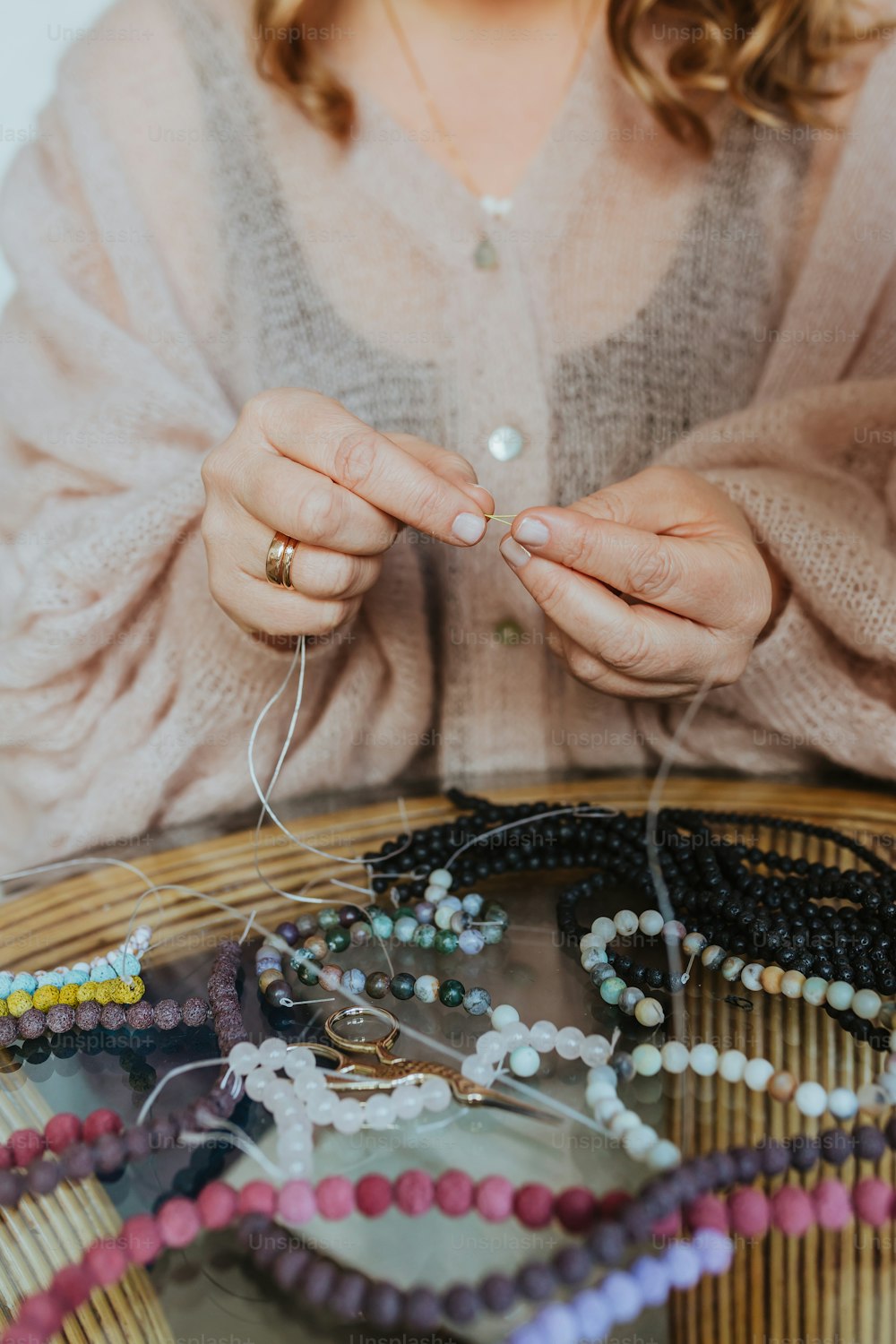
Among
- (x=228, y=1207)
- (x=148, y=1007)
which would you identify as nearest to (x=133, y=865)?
(x=148, y=1007)

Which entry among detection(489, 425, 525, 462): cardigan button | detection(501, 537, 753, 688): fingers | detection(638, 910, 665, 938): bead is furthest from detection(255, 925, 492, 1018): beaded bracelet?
detection(489, 425, 525, 462): cardigan button

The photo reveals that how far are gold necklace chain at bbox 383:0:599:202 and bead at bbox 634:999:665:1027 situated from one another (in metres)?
0.71

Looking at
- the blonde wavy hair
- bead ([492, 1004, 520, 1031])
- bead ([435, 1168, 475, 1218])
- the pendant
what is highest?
the blonde wavy hair

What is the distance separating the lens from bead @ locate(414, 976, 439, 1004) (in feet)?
1.76

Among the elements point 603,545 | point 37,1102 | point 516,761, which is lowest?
point 516,761

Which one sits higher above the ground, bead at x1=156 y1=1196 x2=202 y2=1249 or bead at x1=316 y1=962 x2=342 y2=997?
bead at x1=156 y1=1196 x2=202 y2=1249

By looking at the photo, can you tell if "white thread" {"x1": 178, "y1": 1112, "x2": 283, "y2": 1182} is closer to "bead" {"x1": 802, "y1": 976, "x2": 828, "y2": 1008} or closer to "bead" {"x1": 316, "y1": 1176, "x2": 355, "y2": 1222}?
"bead" {"x1": 316, "y1": 1176, "x2": 355, "y2": 1222}

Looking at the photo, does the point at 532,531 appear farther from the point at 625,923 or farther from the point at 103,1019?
the point at 103,1019

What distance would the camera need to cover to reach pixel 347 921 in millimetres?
608

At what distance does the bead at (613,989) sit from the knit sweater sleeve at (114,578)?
371 millimetres

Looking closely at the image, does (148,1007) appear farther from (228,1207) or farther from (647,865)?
(647,865)

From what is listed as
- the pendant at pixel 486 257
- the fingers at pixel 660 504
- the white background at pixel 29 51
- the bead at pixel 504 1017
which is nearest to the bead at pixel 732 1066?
the bead at pixel 504 1017

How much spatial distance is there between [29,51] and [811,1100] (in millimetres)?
1279

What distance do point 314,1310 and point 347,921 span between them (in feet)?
0.79
